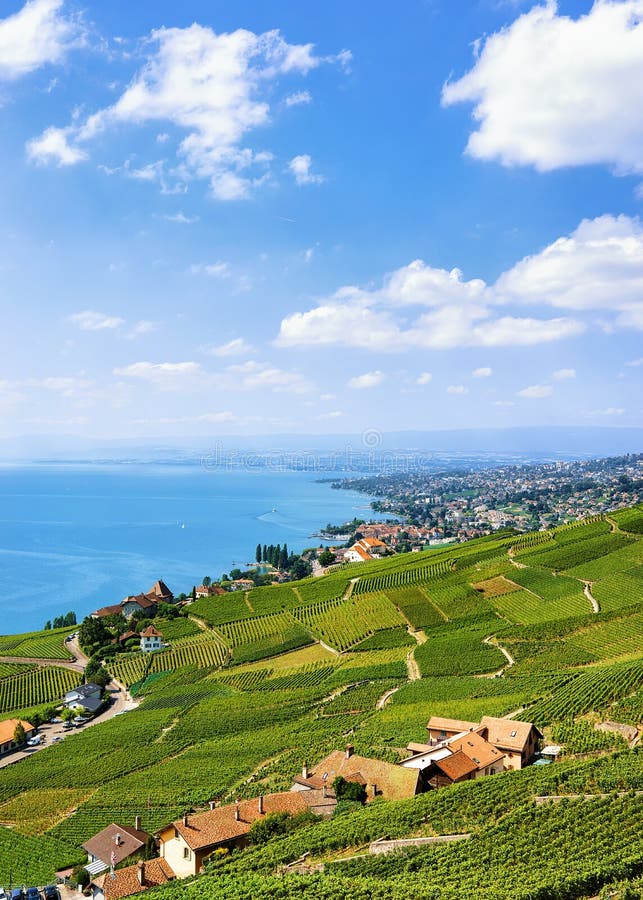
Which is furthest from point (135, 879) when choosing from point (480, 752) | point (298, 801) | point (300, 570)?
point (300, 570)

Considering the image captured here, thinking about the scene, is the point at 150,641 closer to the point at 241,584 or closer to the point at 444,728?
the point at 241,584

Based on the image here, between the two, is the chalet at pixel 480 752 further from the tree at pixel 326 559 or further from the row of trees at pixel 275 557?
the row of trees at pixel 275 557

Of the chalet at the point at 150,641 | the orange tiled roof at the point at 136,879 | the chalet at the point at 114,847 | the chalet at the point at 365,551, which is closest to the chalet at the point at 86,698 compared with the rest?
the chalet at the point at 150,641

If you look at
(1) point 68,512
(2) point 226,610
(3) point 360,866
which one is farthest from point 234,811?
(1) point 68,512

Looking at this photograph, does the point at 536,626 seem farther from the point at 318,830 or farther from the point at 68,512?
A: the point at 68,512

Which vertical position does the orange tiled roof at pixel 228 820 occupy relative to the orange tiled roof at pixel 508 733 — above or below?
below

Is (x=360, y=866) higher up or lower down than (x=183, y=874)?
higher up
